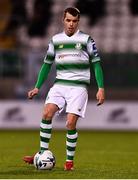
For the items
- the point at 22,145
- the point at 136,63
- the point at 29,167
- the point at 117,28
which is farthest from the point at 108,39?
the point at 29,167

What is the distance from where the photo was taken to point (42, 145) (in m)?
9.59

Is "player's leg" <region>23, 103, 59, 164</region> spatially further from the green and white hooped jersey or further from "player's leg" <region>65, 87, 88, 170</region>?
the green and white hooped jersey

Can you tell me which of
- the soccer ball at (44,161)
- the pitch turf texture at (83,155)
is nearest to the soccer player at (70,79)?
the soccer ball at (44,161)

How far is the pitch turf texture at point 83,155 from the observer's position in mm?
9038

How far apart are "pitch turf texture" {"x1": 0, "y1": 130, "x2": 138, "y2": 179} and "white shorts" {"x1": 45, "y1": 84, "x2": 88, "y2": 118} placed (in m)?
0.80

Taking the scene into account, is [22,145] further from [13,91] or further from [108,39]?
[108,39]

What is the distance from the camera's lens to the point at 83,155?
43.0 ft

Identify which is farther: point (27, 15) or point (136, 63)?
point (27, 15)

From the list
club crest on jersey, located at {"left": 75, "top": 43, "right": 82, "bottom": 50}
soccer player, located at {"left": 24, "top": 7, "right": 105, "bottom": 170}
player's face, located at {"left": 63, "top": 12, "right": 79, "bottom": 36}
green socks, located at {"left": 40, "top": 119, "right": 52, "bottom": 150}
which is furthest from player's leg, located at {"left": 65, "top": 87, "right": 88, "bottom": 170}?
player's face, located at {"left": 63, "top": 12, "right": 79, "bottom": 36}

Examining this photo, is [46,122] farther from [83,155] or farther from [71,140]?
[83,155]

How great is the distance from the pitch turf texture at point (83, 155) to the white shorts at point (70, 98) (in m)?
0.80

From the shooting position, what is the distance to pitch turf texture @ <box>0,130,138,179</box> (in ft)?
29.7

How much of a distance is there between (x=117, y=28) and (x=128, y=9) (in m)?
0.80

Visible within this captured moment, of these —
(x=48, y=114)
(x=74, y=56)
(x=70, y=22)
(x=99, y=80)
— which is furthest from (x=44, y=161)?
(x=70, y=22)
